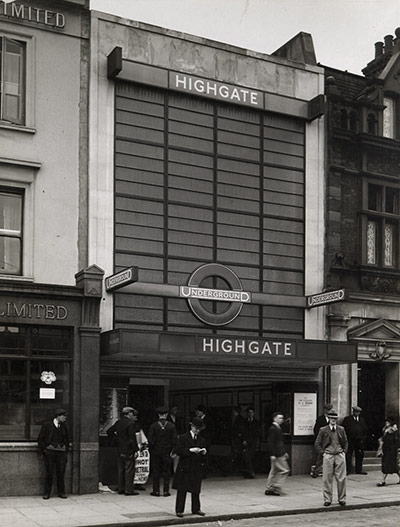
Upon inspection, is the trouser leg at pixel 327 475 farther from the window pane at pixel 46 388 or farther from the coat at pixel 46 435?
the window pane at pixel 46 388

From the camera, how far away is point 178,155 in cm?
2128

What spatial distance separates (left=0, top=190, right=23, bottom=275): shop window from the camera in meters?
19.2

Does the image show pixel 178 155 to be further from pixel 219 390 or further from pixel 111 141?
pixel 219 390

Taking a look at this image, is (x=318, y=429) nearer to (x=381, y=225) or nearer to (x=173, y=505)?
(x=173, y=505)

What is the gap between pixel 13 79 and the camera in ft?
64.6

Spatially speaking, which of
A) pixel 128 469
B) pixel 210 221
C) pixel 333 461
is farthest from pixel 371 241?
pixel 128 469

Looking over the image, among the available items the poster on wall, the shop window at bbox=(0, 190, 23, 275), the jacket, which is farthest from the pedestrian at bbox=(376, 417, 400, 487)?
the shop window at bbox=(0, 190, 23, 275)

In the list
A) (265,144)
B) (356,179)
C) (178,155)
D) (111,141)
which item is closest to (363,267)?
(356,179)

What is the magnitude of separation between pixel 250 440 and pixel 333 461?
4503 millimetres

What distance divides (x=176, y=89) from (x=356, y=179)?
234 inches

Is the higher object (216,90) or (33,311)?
(216,90)

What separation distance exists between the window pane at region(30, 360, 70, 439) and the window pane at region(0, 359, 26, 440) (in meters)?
0.22

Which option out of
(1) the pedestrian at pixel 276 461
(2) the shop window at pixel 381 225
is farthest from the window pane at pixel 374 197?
(1) the pedestrian at pixel 276 461

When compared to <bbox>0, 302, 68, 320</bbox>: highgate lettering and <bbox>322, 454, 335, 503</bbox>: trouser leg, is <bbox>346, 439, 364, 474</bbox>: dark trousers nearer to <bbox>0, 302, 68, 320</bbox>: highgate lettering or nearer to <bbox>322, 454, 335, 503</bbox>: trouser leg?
<bbox>322, 454, 335, 503</bbox>: trouser leg
